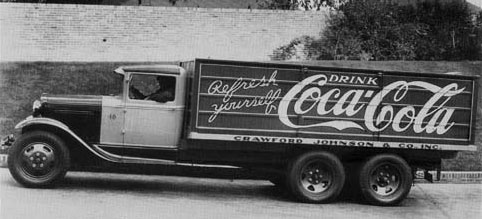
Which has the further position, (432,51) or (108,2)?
(108,2)

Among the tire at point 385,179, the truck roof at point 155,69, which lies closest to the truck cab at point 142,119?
the truck roof at point 155,69

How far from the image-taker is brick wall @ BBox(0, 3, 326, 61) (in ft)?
58.6

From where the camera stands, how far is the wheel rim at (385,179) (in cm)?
973

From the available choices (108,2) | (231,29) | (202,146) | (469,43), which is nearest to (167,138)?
(202,146)

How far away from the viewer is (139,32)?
1812cm

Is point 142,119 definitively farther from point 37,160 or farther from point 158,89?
point 37,160

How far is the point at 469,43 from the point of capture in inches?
768

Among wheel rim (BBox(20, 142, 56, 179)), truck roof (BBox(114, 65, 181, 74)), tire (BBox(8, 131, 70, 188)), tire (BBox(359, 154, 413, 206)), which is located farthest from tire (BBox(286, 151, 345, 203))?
wheel rim (BBox(20, 142, 56, 179))

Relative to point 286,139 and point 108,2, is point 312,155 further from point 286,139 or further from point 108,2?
point 108,2

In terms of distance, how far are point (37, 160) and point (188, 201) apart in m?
2.21

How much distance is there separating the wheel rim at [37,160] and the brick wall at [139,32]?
8.97m

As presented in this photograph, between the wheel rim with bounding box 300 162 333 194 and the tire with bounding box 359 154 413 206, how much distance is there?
0.50 m

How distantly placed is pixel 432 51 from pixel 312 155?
10.8 metres

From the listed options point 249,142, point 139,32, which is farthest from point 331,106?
point 139,32
